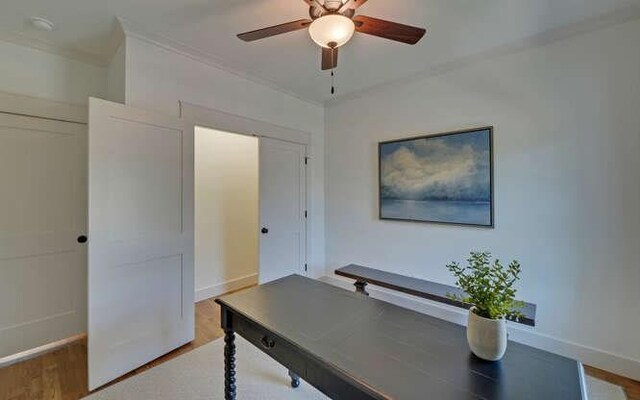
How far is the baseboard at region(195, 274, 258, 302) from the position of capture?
3500 mm

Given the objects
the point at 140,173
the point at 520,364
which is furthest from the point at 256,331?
the point at 140,173

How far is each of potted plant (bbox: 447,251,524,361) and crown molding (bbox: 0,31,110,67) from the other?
338 centimetres

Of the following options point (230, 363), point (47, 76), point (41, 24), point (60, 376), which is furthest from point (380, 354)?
point (47, 76)

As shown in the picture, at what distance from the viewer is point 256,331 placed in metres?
1.33

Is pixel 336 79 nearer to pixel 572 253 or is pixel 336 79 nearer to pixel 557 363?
pixel 572 253

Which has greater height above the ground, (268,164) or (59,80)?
(59,80)

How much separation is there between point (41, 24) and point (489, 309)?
10.8 feet

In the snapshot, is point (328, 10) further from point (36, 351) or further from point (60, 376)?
point (36, 351)

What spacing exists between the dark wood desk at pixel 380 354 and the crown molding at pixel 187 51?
216 cm

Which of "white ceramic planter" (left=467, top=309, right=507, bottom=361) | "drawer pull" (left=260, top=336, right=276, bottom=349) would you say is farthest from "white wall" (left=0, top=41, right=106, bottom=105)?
"white ceramic planter" (left=467, top=309, right=507, bottom=361)

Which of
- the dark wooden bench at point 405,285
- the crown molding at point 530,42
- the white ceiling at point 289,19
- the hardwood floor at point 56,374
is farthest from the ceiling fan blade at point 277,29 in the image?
the hardwood floor at point 56,374

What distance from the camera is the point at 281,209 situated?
3525 mm

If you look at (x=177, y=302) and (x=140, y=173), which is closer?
(x=140, y=173)

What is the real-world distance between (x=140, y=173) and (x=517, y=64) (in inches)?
128
